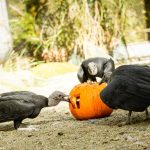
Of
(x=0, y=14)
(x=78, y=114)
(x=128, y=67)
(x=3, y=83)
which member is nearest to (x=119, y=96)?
(x=128, y=67)

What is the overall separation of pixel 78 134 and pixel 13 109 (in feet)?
2.85

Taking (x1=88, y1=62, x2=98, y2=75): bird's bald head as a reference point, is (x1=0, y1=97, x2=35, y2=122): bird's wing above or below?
below

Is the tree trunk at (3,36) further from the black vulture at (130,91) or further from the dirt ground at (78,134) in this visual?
the black vulture at (130,91)

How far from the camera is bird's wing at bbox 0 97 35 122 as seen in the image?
234 inches

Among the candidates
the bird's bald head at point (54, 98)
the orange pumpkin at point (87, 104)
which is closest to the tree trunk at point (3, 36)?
the orange pumpkin at point (87, 104)

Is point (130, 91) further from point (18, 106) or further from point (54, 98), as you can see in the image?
point (18, 106)

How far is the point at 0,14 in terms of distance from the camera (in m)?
12.5

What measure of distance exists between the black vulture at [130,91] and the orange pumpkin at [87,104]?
659 millimetres

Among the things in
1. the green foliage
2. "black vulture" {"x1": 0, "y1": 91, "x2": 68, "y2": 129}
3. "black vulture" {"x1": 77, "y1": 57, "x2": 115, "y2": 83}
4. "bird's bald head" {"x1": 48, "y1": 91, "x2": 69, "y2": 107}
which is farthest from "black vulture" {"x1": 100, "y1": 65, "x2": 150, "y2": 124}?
the green foliage

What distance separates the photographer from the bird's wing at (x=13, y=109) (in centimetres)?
595

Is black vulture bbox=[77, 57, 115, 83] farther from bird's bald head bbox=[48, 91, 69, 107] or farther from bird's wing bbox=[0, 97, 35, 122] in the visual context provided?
bird's wing bbox=[0, 97, 35, 122]

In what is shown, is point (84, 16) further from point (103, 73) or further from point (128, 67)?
point (128, 67)

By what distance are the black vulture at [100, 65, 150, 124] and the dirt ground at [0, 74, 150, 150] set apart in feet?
0.79

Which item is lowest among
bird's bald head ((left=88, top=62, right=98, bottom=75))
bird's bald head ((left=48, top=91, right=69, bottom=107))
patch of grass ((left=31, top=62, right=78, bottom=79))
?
patch of grass ((left=31, top=62, right=78, bottom=79))
